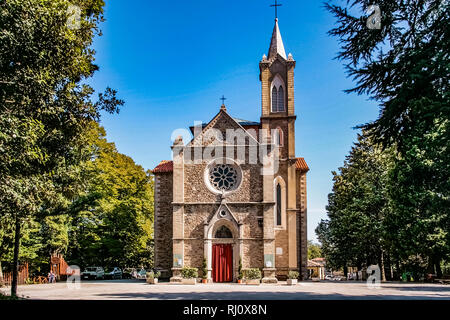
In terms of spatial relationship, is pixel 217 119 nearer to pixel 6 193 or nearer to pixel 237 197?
pixel 237 197

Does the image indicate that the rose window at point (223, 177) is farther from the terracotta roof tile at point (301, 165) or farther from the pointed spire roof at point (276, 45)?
the pointed spire roof at point (276, 45)

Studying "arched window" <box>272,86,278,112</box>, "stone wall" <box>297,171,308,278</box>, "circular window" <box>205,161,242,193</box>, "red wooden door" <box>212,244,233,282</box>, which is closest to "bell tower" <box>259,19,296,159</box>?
"arched window" <box>272,86,278,112</box>

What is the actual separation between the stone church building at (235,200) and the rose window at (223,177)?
8 cm

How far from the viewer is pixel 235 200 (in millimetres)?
30938

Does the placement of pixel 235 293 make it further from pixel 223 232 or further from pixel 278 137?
pixel 278 137

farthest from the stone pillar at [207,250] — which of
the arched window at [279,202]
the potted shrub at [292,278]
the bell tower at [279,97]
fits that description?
the bell tower at [279,97]

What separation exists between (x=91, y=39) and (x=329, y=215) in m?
38.6

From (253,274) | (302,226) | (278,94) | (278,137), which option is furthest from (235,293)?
(278,94)

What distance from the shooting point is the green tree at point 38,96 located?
1041cm

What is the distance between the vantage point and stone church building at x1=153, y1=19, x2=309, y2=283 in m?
30.1

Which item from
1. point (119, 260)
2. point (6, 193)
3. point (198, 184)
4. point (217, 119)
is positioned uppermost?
point (217, 119)

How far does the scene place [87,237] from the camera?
117ft

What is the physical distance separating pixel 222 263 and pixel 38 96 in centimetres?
2177
